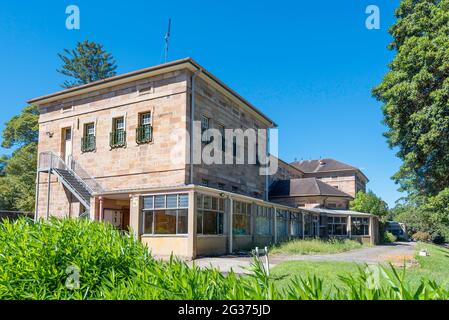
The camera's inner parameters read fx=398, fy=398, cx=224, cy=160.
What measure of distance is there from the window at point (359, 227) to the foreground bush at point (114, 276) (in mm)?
30850

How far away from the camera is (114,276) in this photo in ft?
15.6

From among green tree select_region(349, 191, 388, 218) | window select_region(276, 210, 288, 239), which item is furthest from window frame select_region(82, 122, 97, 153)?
green tree select_region(349, 191, 388, 218)

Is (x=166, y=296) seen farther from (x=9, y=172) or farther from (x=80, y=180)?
(x=9, y=172)

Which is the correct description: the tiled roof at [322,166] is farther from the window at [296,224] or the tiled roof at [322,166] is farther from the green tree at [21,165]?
the green tree at [21,165]

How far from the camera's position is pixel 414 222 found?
5325 cm

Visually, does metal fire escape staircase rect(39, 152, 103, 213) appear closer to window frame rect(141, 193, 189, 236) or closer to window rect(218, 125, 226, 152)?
window frame rect(141, 193, 189, 236)

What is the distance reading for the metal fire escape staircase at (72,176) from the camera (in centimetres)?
2175

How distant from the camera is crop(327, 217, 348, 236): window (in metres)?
33.4

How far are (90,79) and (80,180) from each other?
2561 cm

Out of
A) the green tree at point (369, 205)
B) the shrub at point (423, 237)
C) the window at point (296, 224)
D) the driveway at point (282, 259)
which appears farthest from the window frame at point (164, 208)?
the shrub at point (423, 237)

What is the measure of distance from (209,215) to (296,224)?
12.2 metres

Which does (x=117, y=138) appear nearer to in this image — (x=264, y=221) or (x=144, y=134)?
(x=144, y=134)

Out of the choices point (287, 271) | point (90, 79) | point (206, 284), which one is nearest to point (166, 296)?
point (206, 284)

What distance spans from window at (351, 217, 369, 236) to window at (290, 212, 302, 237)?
24.2ft
